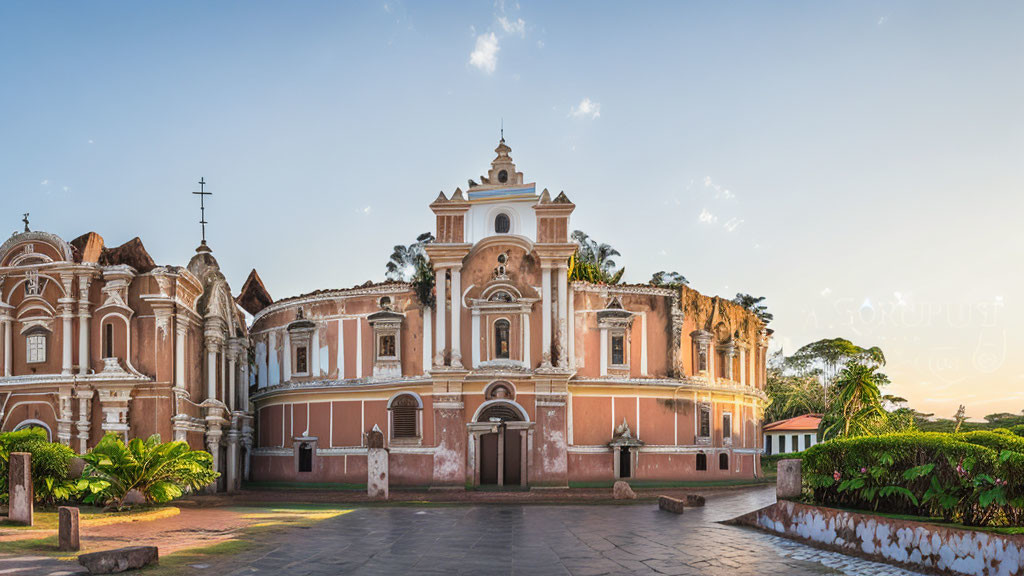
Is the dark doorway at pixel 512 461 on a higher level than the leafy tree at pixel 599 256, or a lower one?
lower

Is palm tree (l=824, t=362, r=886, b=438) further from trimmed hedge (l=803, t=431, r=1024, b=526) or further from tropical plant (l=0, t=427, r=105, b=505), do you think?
tropical plant (l=0, t=427, r=105, b=505)

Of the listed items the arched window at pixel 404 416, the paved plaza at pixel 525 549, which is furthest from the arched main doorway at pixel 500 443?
the paved plaza at pixel 525 549

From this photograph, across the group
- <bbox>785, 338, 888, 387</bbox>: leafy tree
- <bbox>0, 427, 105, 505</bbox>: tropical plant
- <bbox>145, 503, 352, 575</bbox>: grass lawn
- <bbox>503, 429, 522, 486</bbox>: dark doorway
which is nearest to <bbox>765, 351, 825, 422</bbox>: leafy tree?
<bbox>785, 338, 888, 387</bbox>: leafy tree

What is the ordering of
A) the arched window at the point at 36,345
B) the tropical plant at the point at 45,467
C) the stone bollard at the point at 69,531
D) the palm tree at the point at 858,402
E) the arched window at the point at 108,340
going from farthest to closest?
the arched window at the point at 36,345 → the arched window at the point at 108,340 → the palm tree at the point at 858,402 → the tropical plant at the point at 45,467 → the stone bollard at the point at 69,531

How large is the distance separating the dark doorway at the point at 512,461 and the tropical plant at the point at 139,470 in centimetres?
1318

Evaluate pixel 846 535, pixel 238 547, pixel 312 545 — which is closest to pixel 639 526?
pixel 846 535

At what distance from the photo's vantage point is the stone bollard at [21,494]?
63.2 ft

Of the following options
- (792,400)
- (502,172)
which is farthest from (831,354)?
(502,172)

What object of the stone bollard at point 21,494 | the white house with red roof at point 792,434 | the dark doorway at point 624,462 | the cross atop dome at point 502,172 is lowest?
the white house with red roof at point 792,434

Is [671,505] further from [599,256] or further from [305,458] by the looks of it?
[599,256]

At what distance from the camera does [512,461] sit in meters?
33.5

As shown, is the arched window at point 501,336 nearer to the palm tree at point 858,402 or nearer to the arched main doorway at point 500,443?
the arched main doorway at point 500,443

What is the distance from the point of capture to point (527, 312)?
110 feet

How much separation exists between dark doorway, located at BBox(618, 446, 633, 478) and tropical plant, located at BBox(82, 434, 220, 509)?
1722 centimetres
